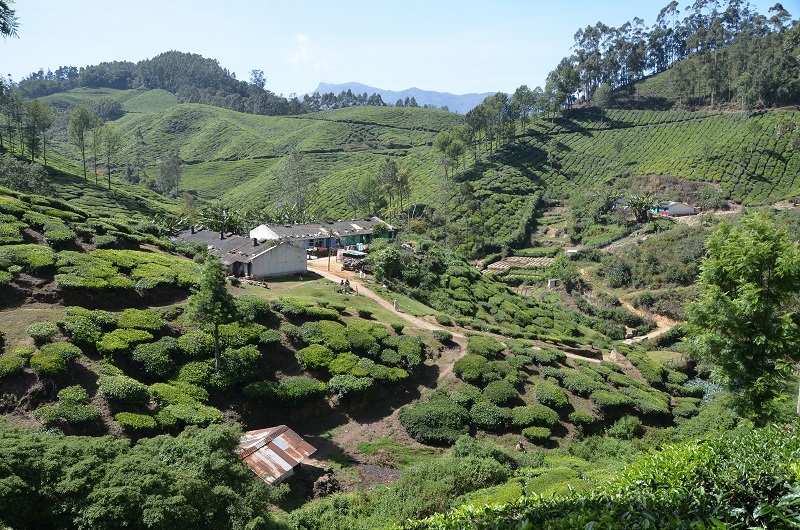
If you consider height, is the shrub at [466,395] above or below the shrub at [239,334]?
below

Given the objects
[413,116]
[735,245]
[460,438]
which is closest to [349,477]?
[460,438]

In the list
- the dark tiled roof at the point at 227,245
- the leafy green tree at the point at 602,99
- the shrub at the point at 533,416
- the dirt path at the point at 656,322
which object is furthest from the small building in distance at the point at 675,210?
the shrub at the point at 533,416

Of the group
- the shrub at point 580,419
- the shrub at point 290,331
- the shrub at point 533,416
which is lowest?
the shrub at point 580,419

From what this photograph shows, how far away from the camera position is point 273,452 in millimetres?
19391

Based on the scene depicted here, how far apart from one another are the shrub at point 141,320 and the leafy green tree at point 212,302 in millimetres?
2868

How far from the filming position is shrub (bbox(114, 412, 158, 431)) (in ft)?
62.3

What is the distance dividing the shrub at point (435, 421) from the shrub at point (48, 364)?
14.6m

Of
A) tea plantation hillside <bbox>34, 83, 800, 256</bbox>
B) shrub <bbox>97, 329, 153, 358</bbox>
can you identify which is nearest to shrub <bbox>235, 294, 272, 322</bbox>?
shrub <bbox>97, 329, 153, 358</bbox>

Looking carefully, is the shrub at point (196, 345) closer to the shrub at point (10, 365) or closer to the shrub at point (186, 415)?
the shrub at point (186, 415)

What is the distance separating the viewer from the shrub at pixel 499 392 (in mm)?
26141

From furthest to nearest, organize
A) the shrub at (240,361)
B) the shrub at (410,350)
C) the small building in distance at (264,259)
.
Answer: the small building in distance at (264,259)
the shrub at (410,350)
the shrub at (240,361)

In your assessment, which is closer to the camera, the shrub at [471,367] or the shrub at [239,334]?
the shrub at [239,334]

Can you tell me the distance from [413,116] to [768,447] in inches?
6770

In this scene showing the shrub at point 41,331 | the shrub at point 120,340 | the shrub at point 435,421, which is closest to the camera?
the shrub at point 41,331
